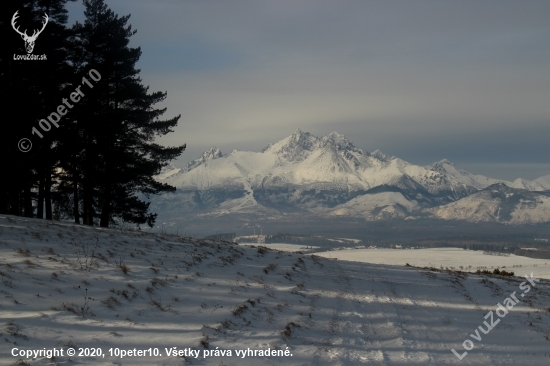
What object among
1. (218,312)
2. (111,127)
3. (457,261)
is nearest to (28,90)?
(111,127)

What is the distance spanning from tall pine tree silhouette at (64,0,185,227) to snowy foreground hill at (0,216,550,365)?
34.9 ft

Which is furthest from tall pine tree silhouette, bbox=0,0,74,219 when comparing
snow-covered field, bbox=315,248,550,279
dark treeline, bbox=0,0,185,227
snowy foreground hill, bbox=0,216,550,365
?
snow-covered field, bbox=315,248,550,279

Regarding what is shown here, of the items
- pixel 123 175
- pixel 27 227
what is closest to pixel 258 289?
pixel 27 227

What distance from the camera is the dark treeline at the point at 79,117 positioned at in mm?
25859

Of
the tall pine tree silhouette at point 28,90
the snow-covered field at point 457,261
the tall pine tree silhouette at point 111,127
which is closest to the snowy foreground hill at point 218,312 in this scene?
the tall pine tree silhouette at point 28,90

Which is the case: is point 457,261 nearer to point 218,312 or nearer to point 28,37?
point 28,37

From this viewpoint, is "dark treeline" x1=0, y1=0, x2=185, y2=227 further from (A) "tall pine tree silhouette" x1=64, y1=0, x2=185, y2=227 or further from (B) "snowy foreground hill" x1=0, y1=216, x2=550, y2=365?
(B) "snowy foreground hill" x1=0, y1=216, x2=550, y2=365

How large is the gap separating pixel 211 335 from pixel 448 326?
7.60 m

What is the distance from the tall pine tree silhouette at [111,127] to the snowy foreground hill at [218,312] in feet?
34.9

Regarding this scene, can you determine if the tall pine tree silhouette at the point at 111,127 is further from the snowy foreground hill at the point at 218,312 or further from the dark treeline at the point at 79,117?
the snowy foreground hill at the point at 218,312

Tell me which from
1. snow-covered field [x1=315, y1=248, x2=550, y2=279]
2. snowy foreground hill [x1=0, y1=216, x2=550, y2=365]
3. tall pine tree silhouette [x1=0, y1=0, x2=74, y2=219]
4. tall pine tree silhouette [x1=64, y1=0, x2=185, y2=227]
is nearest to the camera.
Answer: snowy foreground hill [x1=0, y1=216, x2=550, y2=365]

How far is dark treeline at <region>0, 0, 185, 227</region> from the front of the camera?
25.9 meters

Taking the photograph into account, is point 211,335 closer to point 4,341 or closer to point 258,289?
point 4,341

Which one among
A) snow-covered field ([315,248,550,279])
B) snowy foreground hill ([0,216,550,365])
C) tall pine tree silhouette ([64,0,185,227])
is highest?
tall pine tree silhouette ([64,0,185,227])
